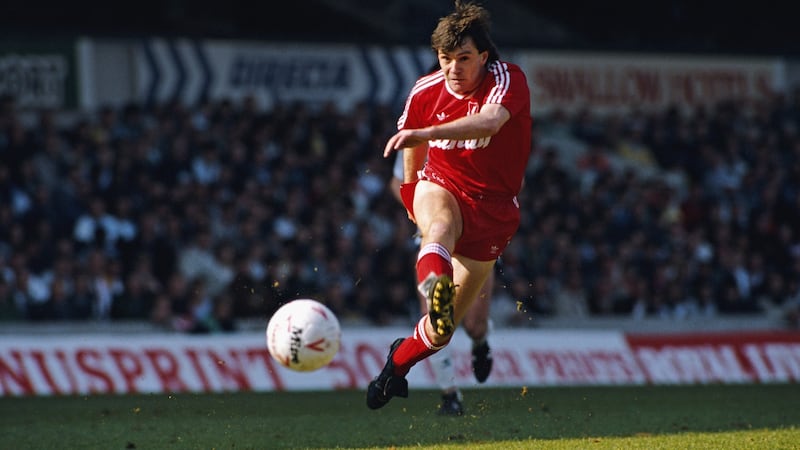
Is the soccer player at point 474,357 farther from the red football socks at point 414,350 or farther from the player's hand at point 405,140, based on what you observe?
the player's hand at point 405,140

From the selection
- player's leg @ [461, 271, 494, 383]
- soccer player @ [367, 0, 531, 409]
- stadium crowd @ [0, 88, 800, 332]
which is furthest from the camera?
stadium crowd @ [0, 88, 800, 332]

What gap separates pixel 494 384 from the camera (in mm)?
14688

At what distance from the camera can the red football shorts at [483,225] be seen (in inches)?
330

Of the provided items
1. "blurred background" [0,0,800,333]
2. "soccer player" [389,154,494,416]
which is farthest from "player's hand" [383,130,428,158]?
"blurred background" [0,0,800,333]

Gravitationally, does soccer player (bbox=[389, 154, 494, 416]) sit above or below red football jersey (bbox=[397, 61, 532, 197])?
below

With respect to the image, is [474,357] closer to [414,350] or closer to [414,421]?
[414,421]

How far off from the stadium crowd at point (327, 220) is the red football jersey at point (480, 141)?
475cm

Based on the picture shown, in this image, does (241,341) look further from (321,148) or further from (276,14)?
(276,14)

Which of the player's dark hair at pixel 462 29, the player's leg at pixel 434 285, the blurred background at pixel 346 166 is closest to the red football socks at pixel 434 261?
the player's leg at pixel 434 285

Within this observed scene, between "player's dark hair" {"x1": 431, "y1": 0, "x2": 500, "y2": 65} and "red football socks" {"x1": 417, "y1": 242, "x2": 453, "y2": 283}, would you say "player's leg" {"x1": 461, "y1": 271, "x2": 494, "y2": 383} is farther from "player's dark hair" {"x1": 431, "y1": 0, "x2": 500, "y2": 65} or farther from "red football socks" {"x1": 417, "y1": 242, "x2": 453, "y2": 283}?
"player's dark hair" {"x1": 431, "y1": 0, "x2": 500, "y2": 65}

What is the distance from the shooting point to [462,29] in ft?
26.6

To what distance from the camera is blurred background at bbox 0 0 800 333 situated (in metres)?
15.8

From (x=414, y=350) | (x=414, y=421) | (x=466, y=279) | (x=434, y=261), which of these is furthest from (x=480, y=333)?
(x=434, y=261)

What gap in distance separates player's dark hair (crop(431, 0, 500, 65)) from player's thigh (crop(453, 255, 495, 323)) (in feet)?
4.44
